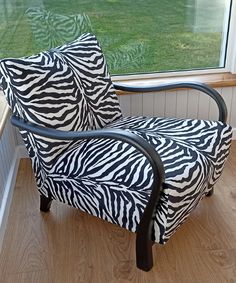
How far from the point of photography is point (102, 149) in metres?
1.51

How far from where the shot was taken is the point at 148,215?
4.36ft

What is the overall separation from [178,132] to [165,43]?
0.82 m

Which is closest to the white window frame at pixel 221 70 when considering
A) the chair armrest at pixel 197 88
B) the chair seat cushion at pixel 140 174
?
the chair armrest at pixel 197 88

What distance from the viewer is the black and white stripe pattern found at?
53.4 inches

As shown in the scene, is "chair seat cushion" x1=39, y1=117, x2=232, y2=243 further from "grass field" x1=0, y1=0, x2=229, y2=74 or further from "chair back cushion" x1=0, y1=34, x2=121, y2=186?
"grass field" x1=0, y1=0, x2=229, y2=74

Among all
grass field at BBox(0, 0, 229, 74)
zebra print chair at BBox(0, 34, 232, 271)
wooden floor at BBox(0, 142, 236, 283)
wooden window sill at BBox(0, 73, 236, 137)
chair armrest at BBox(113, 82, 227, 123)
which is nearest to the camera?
zebra print chair at BBox(0, 34, 232, 271)

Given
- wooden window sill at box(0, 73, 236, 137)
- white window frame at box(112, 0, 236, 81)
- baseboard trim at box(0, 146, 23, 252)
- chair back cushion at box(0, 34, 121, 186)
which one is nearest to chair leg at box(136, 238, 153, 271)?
chair back cushion at box(0, 34, 121, 186)

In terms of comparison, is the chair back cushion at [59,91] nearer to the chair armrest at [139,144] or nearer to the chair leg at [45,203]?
the chair armrest at [139,144]

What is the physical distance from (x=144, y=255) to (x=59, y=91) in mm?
805

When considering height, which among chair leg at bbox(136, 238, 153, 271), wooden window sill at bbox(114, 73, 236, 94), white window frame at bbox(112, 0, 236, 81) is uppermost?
white window frame at bbox(112, 0, 236, 81)

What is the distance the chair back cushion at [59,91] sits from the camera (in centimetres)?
145

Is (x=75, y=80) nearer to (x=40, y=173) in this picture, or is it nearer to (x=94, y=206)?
(x=40, y=173)

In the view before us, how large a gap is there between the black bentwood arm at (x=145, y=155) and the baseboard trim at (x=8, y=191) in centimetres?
50

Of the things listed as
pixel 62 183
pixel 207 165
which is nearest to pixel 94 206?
pixel 62 183
